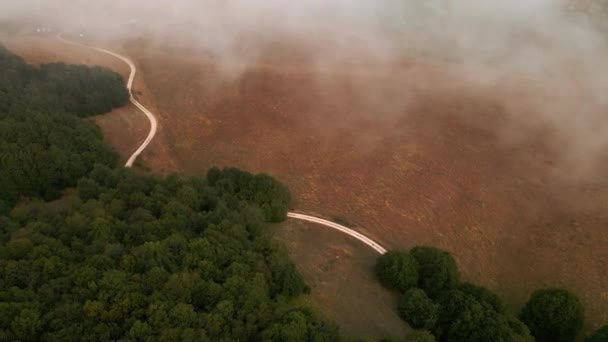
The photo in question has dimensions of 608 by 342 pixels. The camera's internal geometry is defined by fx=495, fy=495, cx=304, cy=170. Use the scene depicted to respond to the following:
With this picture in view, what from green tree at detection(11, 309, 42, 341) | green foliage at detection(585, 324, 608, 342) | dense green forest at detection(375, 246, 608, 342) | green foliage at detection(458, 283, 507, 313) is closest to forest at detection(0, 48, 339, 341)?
green tree at detection(11, 309, 42, 341)

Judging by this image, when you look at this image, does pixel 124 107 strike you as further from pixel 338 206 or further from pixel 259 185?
pixel 338 206

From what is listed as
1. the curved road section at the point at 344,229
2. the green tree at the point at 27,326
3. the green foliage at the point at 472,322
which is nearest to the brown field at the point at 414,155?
the curved road section at the point at 344,229

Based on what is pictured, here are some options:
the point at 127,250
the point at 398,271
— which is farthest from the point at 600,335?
the point at 127,250

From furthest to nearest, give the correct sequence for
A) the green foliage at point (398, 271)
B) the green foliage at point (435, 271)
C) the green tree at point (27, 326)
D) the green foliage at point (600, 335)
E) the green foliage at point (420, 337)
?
the green foliage at point (398, 271), the green foliage at point (435, 271), the green foliage at point (600, 335), the green foliage at point (420, 337), the green tree at point (27, 326)

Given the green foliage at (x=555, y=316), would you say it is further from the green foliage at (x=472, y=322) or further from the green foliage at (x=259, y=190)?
the green foliage at (x=259, y=190)

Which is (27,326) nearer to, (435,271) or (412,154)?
(435,271)

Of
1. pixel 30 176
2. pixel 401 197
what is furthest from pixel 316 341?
pixel 30 176
